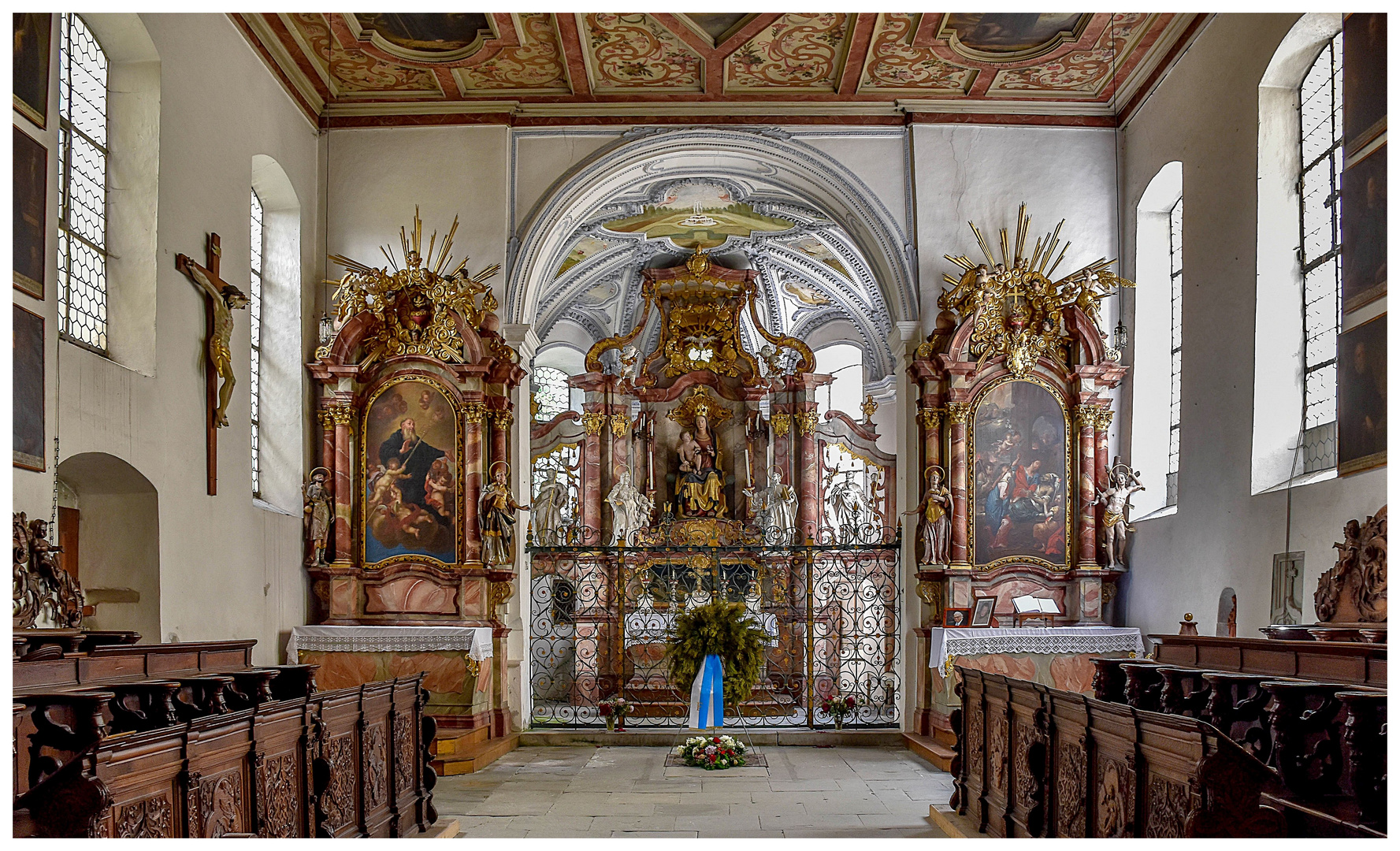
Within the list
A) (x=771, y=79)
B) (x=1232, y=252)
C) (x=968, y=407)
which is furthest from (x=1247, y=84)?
(x=771, y=79)

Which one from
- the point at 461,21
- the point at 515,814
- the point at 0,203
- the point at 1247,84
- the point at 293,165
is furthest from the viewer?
the point at 293,165

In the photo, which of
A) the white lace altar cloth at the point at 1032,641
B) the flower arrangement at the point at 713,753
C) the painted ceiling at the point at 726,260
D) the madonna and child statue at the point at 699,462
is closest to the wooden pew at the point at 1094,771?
the flower arrangement at the point at 713,753

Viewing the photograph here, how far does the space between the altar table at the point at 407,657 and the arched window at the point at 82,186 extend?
434 cm

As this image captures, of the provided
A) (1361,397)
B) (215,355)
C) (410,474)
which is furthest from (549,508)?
(1361,397)

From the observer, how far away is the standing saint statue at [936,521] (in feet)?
41.1

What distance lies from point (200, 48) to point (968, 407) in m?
8.16

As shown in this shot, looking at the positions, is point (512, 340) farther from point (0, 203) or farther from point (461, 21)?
point (0, 203)

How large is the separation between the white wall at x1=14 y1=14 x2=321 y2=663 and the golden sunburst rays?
4.59 feet

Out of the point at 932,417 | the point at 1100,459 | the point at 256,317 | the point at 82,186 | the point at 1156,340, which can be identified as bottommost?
the point at 1100,459

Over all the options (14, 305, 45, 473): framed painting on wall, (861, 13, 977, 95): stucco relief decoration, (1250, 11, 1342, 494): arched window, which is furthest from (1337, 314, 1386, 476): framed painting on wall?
(14, 305, 45, 473): framed painting on wall

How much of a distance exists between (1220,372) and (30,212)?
362 inches

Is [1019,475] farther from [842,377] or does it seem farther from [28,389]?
[842,377]

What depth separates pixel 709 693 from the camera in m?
12.1

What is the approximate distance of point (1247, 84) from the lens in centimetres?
997
